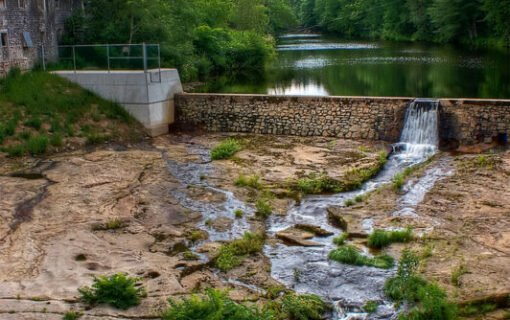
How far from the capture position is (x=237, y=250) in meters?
11.3

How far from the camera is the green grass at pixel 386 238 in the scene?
453 inches

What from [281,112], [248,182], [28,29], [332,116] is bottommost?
[248,182]

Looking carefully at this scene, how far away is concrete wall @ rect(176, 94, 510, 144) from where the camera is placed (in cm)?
1845

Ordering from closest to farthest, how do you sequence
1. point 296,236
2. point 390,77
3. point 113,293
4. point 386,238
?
point 113,293 < point 386,238 < point 296,236 < point 390,77

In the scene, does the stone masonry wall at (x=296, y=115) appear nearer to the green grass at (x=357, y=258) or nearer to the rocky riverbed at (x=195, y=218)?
the rocky riverbed at (x=195, y=218)

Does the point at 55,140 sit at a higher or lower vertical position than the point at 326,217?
higher

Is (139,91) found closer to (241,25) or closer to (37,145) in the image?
(37,145)

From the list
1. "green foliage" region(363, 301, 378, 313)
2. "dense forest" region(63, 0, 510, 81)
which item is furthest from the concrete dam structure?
"green foliage" region(363, 301, 378, 313)

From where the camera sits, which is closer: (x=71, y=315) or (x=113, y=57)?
(x=71, y=315)

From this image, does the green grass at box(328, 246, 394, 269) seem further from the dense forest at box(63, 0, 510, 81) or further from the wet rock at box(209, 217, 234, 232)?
the dense forest at box(63, 0, 510, 81)

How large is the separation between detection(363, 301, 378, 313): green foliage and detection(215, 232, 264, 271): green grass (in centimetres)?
266

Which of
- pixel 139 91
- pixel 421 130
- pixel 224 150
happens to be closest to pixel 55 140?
pixel 139 91

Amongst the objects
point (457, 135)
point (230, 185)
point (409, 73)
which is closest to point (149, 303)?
point (230, 185)

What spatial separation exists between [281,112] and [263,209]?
7.89 m
